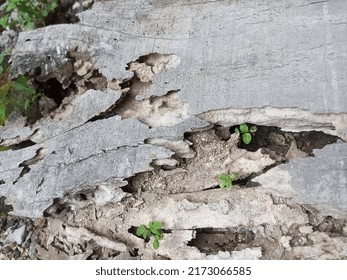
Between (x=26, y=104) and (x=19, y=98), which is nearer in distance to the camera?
(x=26, y=104)

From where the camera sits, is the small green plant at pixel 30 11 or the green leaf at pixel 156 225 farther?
the small green plant at pixel 30 11

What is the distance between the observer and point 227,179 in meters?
3.20

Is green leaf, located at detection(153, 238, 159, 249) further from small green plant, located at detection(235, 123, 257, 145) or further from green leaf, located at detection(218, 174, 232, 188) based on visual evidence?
small green plant, located at detection(235, 123, 257, 145)

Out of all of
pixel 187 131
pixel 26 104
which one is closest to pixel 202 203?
pixel 187 131

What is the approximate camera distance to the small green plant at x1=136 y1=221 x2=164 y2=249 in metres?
3.27

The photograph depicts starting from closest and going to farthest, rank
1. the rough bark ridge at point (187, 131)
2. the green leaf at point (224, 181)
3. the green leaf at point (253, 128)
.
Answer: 1. the rough bark ridge at point (187, 131)
2. the green leaf at point (224, 181)
3. the green leaf at point (253, 128)

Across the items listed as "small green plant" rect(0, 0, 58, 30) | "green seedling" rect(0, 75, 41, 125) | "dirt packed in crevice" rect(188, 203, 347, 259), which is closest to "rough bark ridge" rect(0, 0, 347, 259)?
"dirt packed in crevice" rect(188, 203, 347, 259)

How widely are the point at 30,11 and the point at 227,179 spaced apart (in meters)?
3.02

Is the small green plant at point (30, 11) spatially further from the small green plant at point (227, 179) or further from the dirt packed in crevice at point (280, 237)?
the dirt packed in crevice at point (280, 237)

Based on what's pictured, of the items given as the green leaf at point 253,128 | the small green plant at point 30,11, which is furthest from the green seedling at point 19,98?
the green leaf at point 253,128

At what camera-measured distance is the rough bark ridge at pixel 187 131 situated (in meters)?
2.99

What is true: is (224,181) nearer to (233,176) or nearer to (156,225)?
(233,176)

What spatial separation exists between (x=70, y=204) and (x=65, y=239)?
0.36m

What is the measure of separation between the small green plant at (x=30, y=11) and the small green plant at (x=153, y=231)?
283 centimetres
